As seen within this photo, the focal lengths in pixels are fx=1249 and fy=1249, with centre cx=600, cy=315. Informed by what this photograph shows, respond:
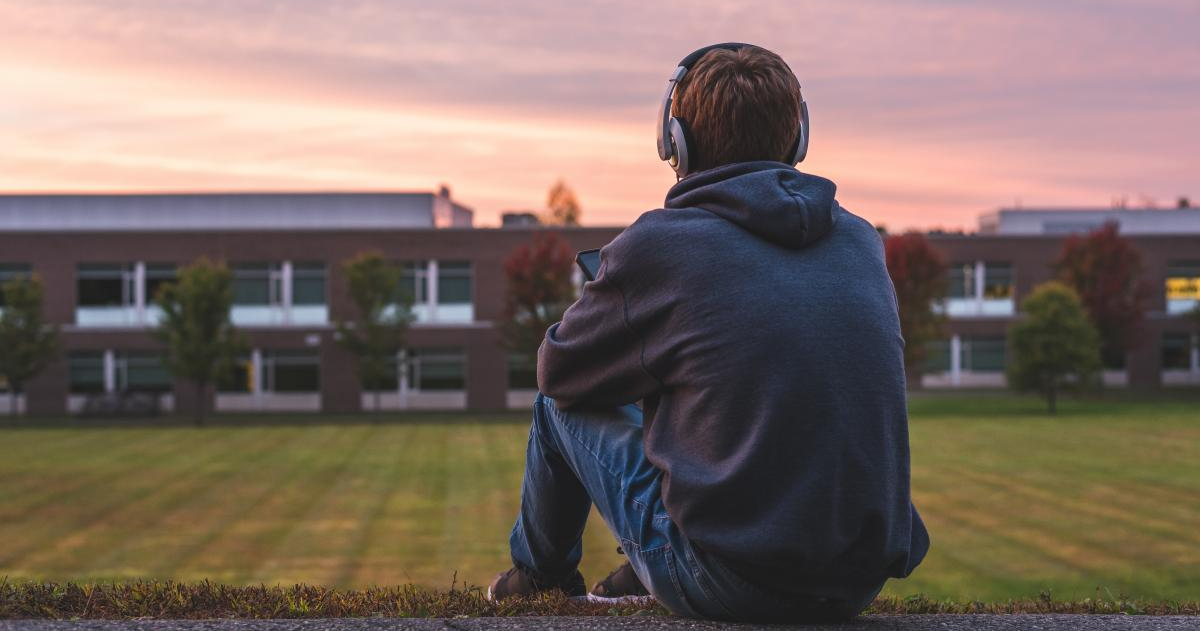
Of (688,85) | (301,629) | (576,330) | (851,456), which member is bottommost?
(301,629)

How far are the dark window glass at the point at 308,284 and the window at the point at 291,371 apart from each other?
2.05 metres

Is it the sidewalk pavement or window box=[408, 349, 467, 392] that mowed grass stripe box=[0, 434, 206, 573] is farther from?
window box=[408, 349, 467, 392]

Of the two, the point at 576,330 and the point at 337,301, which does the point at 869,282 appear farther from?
the point at 337,301

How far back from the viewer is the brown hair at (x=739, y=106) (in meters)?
2.85

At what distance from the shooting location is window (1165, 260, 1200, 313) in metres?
56.1

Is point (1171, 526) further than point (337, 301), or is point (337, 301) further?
point (337, 301)

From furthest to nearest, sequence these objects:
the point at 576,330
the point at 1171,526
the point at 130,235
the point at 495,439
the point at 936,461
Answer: the point at 130,235 → the point at 495,439 → the point at 936,461 → the point at 1171,526 → the point at 576,330

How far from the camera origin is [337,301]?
4916 centimetres

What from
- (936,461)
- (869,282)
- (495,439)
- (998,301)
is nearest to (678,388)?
(869,282)

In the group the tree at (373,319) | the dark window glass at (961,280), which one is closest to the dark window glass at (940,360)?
the dark window glass at (961,280)

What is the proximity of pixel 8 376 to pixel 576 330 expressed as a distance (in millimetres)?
46287

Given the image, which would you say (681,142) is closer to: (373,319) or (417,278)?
(373,319)

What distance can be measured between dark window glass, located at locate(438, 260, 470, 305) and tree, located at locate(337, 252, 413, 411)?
3134 mm

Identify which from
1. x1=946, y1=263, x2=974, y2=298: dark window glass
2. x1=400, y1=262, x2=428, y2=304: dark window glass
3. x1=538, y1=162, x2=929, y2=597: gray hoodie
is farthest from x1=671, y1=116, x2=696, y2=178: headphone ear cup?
x1=946, y1=263, x2=974, y2=298: dark window glass
